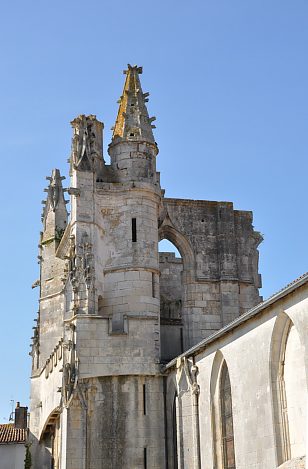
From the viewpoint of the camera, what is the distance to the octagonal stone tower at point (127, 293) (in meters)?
22.6

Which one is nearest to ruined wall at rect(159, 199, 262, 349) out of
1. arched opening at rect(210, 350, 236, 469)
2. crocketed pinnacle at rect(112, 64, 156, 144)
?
crocketed pinnacle at rect(112, 64, 156, 144)

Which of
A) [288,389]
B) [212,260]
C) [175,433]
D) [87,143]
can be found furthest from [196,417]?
[87,143]

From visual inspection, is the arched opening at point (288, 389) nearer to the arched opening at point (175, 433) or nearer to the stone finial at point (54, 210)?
the arched opening at point (175, 433)

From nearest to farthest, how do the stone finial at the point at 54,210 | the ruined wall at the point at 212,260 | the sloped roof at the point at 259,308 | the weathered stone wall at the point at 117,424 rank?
the sloped roof at the point at 259,308 < the weathered stone wall at the point at 117,424 < the ruined wall at the point at 212,260 < the stone finial at the point at 54,210

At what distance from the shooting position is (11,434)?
42031 millimetres

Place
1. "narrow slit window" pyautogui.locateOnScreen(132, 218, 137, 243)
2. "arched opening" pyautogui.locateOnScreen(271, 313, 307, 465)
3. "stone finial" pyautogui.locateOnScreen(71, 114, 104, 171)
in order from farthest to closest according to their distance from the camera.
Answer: "stone finial" pyautogui.locateOnScreen(71, 114, 104, 171), "narrow slit window" pyautogui.locateOnScreen(132, 218, 137, 243), "arched opening" pyautogui.locateOnScreen(271, 313, 307, 465)

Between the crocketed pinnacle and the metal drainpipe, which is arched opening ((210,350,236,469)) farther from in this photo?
the crocketed pinnacle

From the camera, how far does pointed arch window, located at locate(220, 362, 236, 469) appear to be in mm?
18984

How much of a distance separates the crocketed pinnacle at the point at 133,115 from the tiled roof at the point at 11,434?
67.7 feet

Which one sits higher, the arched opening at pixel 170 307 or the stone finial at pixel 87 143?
the stone finial at pixel 87 143

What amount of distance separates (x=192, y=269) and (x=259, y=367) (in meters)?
9.88

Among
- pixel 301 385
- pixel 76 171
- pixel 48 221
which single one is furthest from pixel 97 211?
pixel 301 385

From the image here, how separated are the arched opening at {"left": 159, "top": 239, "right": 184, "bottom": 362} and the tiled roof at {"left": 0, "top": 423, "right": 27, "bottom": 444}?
1554cm

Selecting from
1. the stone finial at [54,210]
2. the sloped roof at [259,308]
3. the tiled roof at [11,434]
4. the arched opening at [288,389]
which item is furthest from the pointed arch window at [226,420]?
the tiled roof at [11,434]
